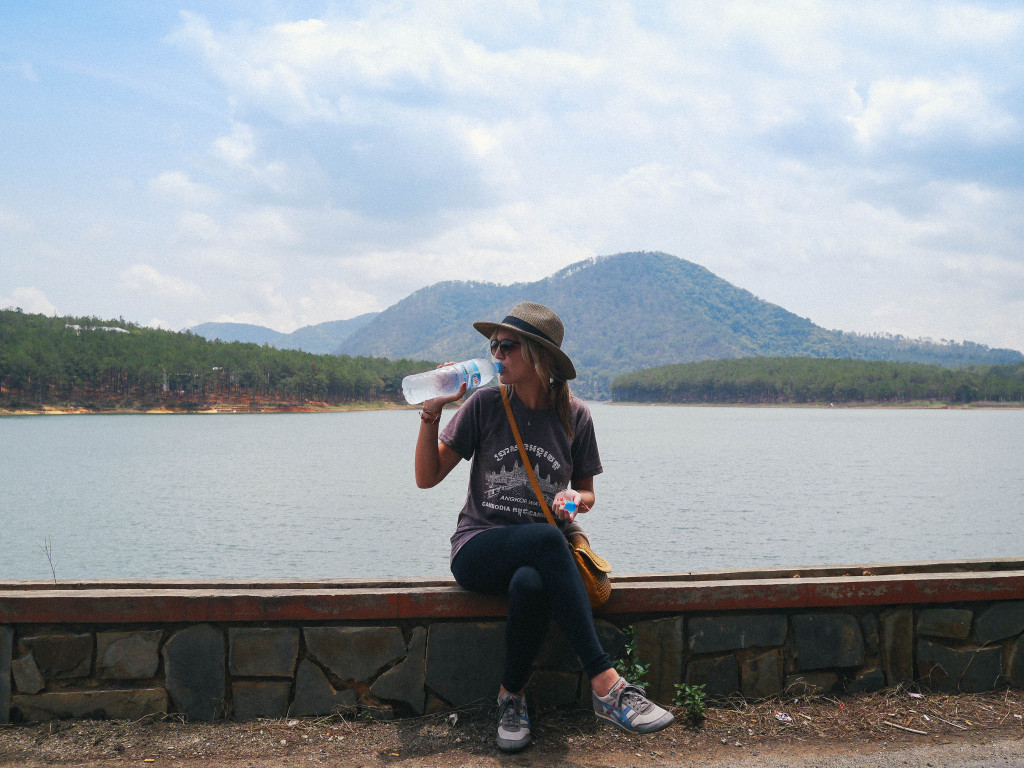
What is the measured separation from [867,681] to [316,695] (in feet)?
7.93

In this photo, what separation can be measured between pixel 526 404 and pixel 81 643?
81.4 inches

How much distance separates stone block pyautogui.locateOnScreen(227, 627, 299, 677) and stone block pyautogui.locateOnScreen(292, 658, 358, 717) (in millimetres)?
65

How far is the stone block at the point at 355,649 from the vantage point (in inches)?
125

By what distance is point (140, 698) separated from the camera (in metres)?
3.14

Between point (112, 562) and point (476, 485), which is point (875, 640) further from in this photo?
point (112, 562)

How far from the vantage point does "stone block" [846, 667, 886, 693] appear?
11.1 ft

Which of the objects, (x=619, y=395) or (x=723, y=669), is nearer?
(x=723, y=669)

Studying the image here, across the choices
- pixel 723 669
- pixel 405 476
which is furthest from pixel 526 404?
pixel 405 476

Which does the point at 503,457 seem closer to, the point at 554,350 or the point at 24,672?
the point at 554,350

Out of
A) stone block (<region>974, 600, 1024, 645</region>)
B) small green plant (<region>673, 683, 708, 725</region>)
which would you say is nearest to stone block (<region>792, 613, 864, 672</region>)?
small green plant (<region>673, 683, 708, 725</region>)

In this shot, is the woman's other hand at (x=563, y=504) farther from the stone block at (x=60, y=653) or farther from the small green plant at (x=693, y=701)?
the stone block at (x=60, y=653)

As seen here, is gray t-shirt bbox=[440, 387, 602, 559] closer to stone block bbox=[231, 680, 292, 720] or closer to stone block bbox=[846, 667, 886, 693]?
stone block bbox=[231, 680, 292, 720]

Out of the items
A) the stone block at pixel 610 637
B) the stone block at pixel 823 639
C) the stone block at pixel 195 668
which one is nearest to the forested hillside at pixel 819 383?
the stone block at pixel 823 639

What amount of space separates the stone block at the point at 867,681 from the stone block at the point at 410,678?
6.20 ft
